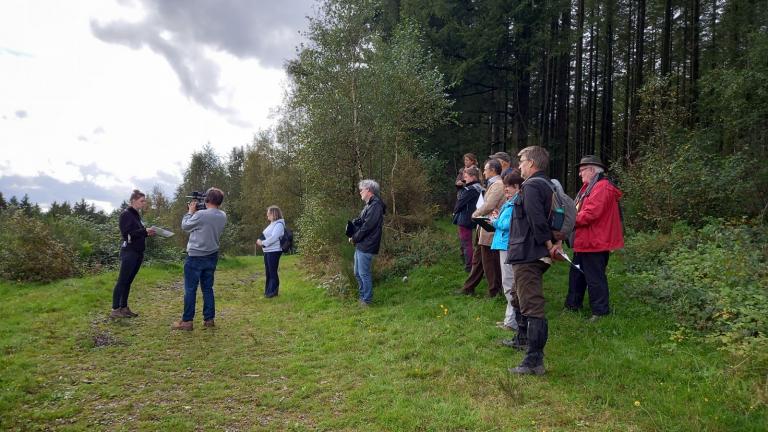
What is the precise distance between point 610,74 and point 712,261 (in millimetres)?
17035

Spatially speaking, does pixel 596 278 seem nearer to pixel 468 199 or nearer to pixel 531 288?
pixel 531 288

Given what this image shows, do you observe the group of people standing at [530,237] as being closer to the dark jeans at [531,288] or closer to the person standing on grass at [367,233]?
the dark jeans at [531,288]

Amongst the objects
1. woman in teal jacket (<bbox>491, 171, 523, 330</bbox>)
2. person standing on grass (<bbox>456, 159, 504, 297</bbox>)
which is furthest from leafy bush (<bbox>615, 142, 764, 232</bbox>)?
woman in teal jacket (<bbox>491, 171, 523, 330</bbox>)

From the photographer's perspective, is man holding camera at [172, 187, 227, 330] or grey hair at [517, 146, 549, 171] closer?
grey hair at [517, 146, 549, 171]

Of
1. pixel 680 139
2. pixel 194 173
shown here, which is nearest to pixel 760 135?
pixel 680 139

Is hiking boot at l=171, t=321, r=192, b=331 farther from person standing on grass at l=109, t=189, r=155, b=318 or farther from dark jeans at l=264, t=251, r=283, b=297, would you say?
dark jeans at l=264, t=251, r=283, b=297

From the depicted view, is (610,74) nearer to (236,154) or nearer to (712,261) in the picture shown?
(712,261)

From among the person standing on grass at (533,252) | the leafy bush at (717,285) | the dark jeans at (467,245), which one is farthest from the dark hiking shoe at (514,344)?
the dark jeans at (467,245)

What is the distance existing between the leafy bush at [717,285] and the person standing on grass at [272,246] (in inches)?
262

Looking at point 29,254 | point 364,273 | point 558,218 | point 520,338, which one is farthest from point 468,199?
point 29,254

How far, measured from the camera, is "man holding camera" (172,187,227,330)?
23.1 feet

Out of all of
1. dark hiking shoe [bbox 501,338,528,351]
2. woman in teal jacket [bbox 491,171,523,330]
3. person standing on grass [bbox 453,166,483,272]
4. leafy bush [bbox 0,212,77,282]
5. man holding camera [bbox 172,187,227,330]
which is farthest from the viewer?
leafy bush [bbox 0,212,77,282]

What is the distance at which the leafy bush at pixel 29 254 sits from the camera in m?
11.2

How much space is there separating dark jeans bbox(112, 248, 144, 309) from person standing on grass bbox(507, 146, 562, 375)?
19.8 ft
